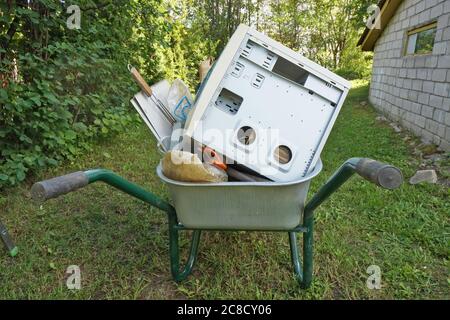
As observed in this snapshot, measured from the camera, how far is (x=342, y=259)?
1.74 m

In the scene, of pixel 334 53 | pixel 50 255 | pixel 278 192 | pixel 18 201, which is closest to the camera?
pixel 278 192

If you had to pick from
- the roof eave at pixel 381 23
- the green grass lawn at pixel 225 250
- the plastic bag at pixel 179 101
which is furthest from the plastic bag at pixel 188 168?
the roof eave at pixel 381 23

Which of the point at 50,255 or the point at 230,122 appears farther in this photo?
the point at 50,255

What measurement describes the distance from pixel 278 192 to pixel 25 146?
2341 millimetres

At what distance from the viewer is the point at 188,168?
1111mm

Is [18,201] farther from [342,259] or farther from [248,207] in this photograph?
[342,259]

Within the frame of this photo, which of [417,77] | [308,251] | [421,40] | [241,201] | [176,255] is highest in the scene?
[421,40]

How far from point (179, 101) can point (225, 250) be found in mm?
927

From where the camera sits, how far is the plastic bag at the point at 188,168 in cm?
111

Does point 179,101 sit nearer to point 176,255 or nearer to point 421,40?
point 176,255

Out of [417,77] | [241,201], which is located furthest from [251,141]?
[417,77]

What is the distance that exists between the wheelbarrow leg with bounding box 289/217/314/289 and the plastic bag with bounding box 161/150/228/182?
48 centimetres
